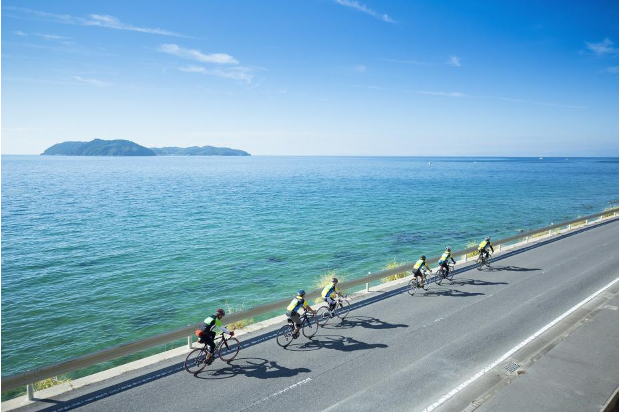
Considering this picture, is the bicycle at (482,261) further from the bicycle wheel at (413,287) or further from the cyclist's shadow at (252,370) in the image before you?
the cyclist's shadow at (252,370)

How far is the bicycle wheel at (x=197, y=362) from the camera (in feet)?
30.4

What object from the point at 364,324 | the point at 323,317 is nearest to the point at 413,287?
the point at 364,324

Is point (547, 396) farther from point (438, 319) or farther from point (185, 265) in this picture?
point (185, 265)

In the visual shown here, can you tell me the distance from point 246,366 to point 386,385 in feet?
11.9

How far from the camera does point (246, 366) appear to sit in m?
9.51

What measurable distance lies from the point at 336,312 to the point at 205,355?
5.03 metres

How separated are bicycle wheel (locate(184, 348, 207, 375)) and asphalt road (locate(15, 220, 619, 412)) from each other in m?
0.21

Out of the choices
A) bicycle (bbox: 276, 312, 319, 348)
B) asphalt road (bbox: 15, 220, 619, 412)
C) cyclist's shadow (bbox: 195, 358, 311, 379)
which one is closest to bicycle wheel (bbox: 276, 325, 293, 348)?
bicycle (bbox: 276, 312, 319, 348)

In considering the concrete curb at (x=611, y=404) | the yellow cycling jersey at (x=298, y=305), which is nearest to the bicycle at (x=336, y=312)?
the yellow cycling jersey at (x=298, y=305)

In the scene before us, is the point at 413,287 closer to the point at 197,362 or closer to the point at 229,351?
the point at 229,351

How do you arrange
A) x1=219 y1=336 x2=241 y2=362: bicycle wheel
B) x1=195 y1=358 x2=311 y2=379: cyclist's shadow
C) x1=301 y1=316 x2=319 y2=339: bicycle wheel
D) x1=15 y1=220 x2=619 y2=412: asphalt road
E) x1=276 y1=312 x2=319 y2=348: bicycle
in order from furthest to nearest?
x1=301 y1=316 x2=319 y2=339: bicycle wheel → x1=276 y1=312 x2=319 y2=348: bicycle → x1=219 y1=336 x2=241 y2=362: bicycle wheel → x1=195 y1=358 x2=311 y2=379: cyclist's shadow → x1=15 y1=220 x2=619 y2=412: asphalt road

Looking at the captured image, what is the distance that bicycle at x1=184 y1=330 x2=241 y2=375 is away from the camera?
9343 millimetres

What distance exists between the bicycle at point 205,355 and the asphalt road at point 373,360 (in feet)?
0.69

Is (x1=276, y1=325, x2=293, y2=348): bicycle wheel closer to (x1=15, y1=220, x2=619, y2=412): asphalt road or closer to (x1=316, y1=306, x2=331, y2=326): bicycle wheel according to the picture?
(x1=15, y1=220, x2=619, y2=412): asphalt road
